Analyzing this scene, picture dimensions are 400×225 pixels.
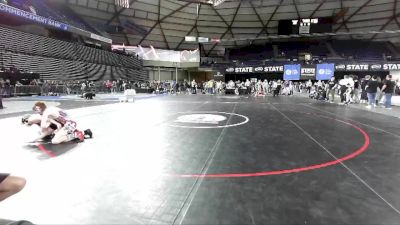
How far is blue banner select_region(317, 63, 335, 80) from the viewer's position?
3284cm

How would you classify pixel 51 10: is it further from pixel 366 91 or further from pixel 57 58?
pixel 366 91

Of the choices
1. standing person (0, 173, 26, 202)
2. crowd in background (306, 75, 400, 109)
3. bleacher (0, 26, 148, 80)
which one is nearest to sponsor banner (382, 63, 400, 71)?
crowd in background (306, 75, 400, 109)

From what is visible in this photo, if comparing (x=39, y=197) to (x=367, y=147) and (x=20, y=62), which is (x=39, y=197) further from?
(x=20, y=62)

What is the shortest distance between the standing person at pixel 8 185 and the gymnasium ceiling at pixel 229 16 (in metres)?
36.0

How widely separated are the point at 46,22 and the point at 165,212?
26.0 meters

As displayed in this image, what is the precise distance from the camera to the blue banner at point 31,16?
65.8 feet

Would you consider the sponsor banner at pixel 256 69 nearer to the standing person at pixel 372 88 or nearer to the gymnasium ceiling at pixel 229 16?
the gymnasium ceiling at pixel 229 16

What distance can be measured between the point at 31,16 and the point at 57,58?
15.7 ft

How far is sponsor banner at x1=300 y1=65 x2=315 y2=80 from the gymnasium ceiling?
854cm

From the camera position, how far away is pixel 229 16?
4056cm

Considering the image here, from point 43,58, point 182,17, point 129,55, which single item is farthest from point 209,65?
point 43,58

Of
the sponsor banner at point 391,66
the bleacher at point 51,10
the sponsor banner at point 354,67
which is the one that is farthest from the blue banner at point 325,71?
the bleacher at point 51,10

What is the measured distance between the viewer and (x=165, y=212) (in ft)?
8.88

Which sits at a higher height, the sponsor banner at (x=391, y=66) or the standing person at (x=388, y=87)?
the sponsor banner at (x=391, y=66)
